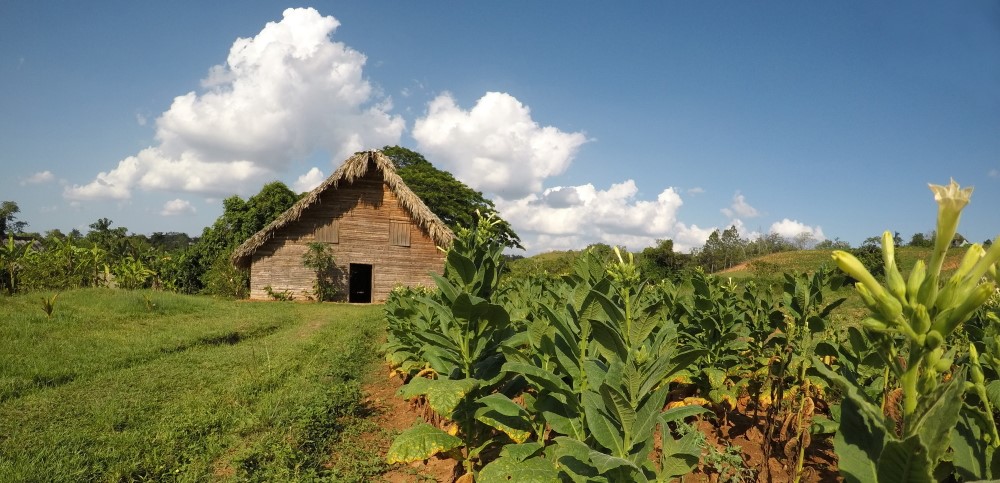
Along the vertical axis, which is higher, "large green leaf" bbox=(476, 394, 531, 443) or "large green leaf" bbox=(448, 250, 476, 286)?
"large green leaf" bbox=(448, 250, 476, 286)

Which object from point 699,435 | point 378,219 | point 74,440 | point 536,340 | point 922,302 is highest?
point 378,219

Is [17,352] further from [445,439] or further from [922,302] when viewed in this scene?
[922,302]

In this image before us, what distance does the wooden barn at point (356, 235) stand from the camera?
18.2 m

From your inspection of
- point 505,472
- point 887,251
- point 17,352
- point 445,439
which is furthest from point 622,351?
point 17,352

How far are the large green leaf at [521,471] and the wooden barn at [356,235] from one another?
1556cm

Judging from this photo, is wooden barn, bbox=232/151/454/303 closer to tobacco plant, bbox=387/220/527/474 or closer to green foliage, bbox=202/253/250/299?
green foliage, bbox=202/253/250/299

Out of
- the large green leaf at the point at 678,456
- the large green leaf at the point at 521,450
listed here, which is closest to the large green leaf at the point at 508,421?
the large green leaf at the point at 521,450

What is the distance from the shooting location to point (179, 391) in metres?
6.54

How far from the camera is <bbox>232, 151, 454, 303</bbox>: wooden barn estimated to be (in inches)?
716

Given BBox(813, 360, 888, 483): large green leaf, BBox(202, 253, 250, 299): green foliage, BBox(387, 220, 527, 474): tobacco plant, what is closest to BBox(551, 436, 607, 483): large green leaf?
BBox(387, 220, 527, 474): tobacco plant

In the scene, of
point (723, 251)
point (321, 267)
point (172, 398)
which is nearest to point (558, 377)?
point (172, 398)

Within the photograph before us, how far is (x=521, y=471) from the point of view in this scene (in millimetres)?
2451

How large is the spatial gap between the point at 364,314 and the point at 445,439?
1186 cm

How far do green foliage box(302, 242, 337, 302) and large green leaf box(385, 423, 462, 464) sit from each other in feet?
52.2
